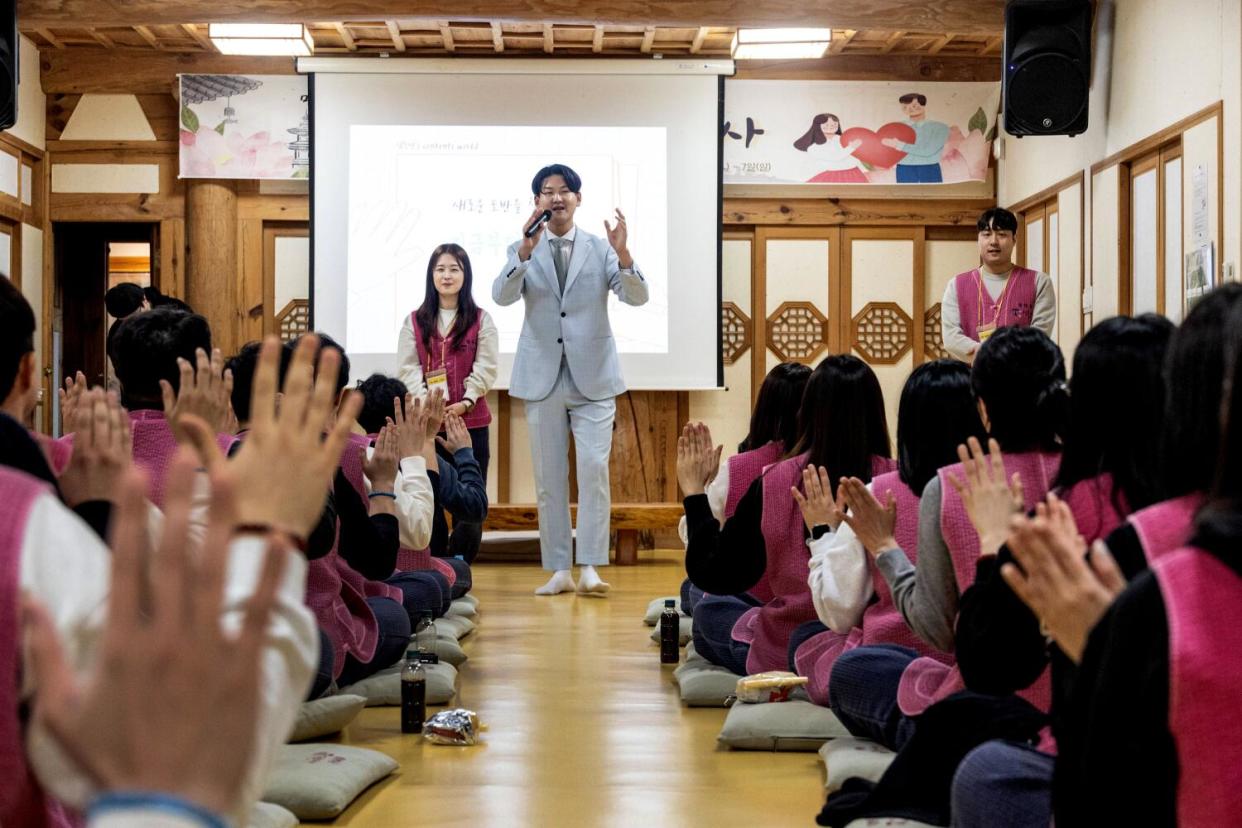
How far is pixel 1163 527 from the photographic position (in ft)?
3.82

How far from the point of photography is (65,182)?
7234 millimetres

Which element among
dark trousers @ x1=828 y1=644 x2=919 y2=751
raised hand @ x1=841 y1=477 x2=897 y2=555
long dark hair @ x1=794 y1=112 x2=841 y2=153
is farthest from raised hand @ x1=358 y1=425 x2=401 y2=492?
long dark hair @ x1=794 y1=112 x2=841 y2=153

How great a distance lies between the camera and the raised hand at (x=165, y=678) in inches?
24.4

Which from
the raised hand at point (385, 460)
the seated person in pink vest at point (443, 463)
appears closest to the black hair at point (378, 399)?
the seated person in pink vest at point (443, 463)

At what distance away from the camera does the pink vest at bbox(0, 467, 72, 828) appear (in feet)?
3.20

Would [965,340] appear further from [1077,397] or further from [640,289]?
[1077,397]

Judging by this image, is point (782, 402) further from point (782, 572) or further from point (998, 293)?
point (998, 293)

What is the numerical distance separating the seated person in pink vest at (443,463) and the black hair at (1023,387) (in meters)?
1.61

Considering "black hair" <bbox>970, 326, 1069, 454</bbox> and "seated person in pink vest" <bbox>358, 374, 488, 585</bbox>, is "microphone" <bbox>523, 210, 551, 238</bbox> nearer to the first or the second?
"seated person in pink vest" <bbox>358, 374, 488, 585</bbox>

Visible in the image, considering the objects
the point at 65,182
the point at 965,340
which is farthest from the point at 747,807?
the point at 65,182

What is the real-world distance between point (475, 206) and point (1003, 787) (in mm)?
5656

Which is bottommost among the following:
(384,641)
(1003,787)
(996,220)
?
(384,641)

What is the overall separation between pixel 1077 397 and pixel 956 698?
1.86 ft

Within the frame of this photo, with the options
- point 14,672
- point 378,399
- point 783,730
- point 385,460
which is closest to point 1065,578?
point 14,672
